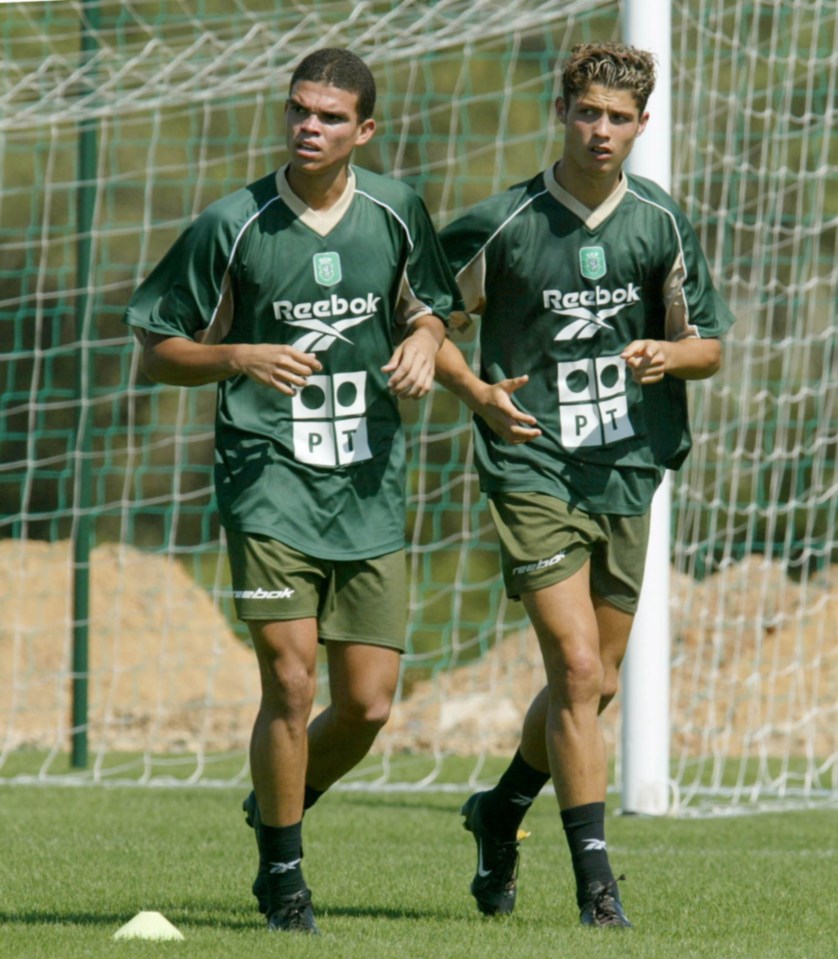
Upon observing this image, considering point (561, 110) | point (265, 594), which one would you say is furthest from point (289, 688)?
point (561, 110)

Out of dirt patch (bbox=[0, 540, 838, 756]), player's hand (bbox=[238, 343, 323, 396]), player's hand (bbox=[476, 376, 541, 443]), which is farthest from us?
dirt patch (bbox=[0, 540, 838, 756])

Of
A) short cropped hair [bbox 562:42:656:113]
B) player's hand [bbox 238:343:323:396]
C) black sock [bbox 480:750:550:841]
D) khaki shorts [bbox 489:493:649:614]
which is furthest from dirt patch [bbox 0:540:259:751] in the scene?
player's hand [bbox 238:343:323:396]

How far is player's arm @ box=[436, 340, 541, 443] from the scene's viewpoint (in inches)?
196

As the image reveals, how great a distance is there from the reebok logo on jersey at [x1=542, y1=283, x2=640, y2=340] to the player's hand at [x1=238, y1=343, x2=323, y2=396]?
92 centimetres

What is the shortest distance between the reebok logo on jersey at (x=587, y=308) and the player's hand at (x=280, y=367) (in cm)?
92

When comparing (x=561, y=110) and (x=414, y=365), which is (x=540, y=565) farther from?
(x=561, y=110)

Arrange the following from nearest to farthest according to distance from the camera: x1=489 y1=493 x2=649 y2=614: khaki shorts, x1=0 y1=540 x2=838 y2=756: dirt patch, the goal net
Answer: x1=489 y1=493 x2=649 y2=614: khaki shorts < the goal net < x1=0 y1=540 x2=838 y2=756: dirt patch

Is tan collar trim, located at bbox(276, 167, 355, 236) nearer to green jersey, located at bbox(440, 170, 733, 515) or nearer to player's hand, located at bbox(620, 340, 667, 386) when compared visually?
green jersey, located at bbox(440, 170, 733, 515)

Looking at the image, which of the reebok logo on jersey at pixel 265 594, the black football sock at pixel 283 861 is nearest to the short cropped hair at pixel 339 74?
the reebok logo on jersey at pixel 265 594

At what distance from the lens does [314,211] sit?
4.93 metres

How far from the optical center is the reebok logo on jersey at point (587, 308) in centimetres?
520

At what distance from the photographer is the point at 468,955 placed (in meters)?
4.36

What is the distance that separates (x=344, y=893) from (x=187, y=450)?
538 inches

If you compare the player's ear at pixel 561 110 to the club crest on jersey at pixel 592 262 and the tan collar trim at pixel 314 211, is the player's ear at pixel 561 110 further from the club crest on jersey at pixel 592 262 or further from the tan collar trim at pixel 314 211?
the tan collar trim at pixel 314 211
